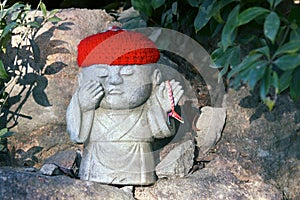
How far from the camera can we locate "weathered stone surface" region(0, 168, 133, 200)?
2.18m

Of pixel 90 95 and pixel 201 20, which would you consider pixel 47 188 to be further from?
pixel 201 20

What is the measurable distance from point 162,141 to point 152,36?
2.01 ft

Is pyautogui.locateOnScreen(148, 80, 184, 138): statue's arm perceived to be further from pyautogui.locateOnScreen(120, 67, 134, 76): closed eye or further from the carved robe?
pyautogui.locateOnScreen(120, 67, 134, 76): closed eye

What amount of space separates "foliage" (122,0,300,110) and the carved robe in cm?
32

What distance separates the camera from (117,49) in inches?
94.2

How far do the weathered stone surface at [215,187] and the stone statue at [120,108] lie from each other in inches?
2.1

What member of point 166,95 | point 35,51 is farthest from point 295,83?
point 35,51

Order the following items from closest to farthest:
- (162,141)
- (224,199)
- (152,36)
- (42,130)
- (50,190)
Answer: (50,190) → (224,199) → (162,141) → (42,130) → (152,36)

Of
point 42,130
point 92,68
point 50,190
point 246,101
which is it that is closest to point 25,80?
point 42,130

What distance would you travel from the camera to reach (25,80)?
2.84 m

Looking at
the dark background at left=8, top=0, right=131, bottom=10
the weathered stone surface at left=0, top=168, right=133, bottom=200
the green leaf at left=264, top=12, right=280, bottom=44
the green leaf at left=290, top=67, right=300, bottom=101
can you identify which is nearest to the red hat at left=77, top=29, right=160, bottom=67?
the weathered stone surface at left=0, top=168, right=133, bottom=200

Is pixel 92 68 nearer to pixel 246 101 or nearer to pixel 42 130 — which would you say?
pixel 42 130

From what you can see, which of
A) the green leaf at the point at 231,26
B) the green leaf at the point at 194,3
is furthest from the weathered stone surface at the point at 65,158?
the green leaf at the point at 231,26

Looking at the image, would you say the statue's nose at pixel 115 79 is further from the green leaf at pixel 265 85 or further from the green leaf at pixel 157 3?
the green leaf at pixel 265 85
